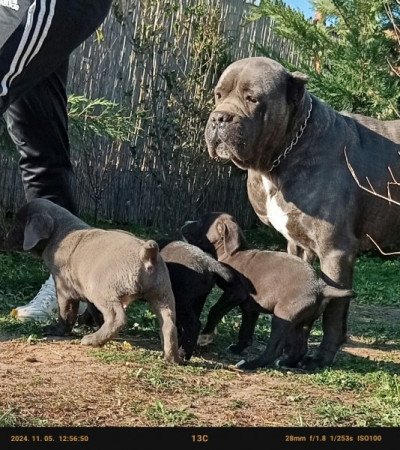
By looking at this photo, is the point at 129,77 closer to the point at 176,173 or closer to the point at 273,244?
the point at 176,173

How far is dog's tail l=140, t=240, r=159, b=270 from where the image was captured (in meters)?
4.40

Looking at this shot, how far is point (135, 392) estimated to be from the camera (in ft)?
12.7

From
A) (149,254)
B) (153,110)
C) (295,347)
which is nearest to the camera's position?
(149,254)

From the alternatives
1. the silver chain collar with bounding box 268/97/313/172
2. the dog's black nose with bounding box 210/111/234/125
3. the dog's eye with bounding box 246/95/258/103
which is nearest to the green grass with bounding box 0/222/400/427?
the silver chain collar with bounding box 268/97/313/172

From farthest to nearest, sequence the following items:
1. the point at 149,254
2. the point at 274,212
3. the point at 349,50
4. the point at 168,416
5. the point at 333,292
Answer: the point at 349,50
the point at 274,212
the point at 333,292
the point at 149,254
the point at 168,416

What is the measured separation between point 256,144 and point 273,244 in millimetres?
6966

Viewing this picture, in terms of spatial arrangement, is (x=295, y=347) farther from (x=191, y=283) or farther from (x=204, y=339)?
(x=191, y=283)

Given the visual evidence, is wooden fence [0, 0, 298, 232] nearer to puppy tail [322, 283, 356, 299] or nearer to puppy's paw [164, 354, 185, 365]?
puppy tail [322, 283, 356, 299]

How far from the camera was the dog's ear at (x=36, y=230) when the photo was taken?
498 centimetres

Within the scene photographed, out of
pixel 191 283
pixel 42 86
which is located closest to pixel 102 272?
pixel 191 283

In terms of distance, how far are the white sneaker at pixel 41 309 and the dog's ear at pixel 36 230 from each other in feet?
2.03

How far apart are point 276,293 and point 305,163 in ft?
2.67

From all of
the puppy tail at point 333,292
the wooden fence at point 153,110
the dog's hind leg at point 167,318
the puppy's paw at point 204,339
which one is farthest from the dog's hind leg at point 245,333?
the wooden fence at point 153,110

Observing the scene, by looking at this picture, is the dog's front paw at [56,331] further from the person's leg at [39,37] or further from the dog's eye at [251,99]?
the dog's eye at [251,99]
